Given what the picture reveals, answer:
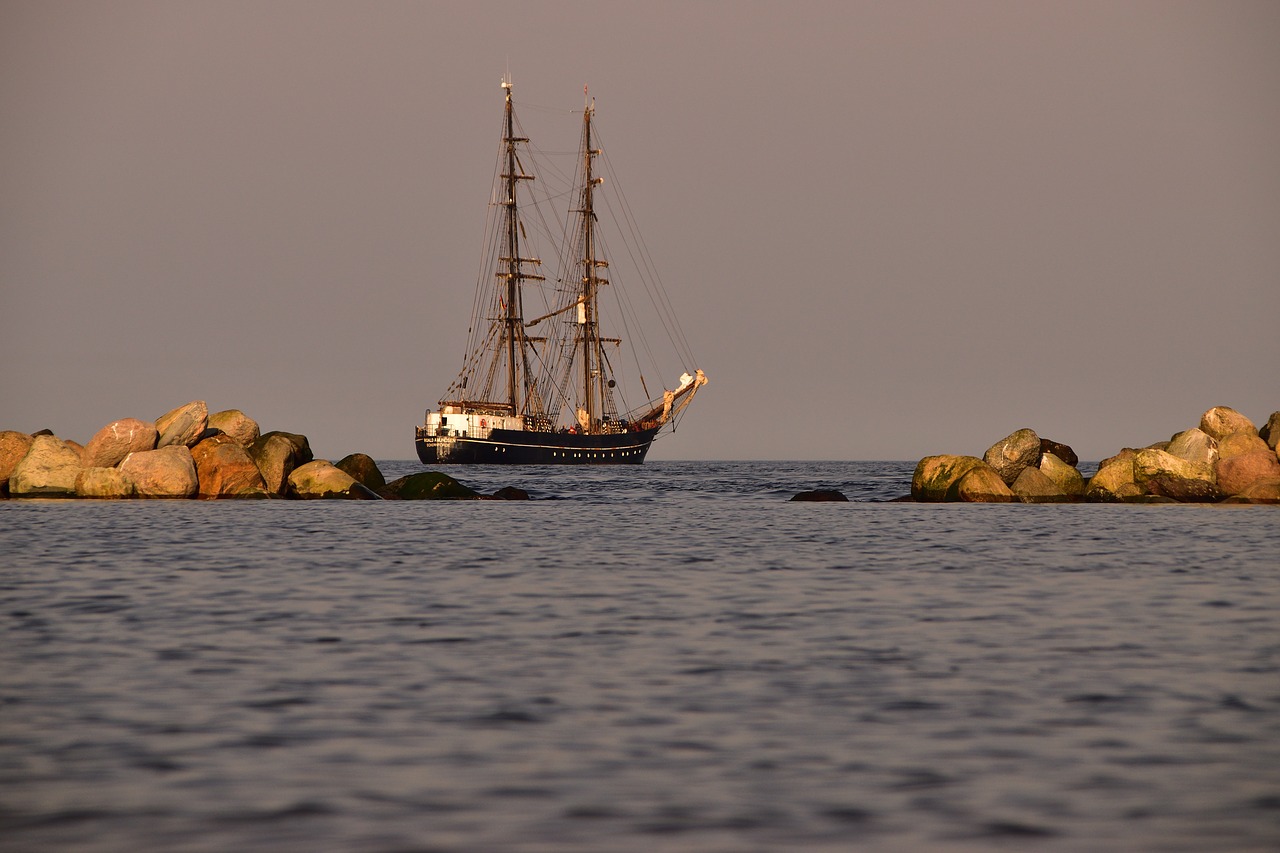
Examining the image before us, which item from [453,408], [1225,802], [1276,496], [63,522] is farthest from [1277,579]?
[453,408]

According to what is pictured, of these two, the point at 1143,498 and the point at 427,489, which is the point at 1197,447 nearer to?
the point at 1143,498

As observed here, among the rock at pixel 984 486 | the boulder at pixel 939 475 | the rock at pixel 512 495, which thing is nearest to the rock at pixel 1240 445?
the rock at pixel 984 486

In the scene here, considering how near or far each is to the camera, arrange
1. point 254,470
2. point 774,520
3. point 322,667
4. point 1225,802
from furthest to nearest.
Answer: point 254,470
point 774,520
point 322,667
point 1225,802

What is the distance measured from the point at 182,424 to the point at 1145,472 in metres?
34.6

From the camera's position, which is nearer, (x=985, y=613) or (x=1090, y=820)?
(x=1090, y=820)

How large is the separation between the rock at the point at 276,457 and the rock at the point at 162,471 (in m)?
2.79

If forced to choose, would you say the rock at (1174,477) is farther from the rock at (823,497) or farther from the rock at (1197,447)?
the rock at (823,497)

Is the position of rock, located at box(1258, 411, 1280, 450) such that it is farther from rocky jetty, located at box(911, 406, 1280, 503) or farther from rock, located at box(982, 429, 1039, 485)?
rock, located at box(982, 429, 1039, 485)

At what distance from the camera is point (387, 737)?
375 inches

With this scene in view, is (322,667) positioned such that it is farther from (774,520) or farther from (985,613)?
(774,520)

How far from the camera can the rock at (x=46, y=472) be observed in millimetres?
46469

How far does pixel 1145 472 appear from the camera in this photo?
4650 centimetres

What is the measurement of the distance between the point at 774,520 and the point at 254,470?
19.8 m

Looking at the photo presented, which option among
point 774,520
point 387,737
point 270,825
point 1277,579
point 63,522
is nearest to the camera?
point 270,825
